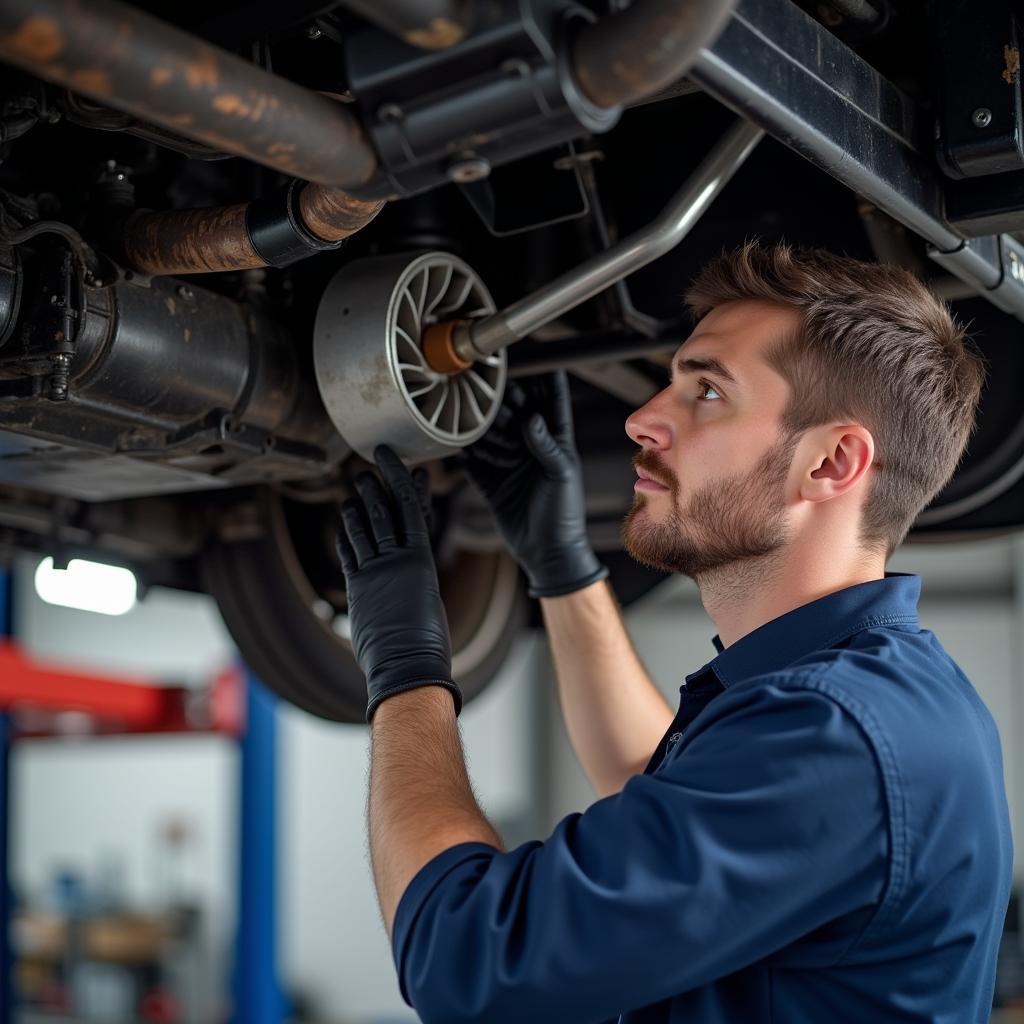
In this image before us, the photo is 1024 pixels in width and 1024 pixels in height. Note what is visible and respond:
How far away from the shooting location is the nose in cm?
129

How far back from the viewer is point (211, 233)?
3.74 feet

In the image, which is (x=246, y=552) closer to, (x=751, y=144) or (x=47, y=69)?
(x=751, y=144)

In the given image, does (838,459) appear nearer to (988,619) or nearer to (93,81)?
(93,81)

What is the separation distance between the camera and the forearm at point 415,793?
105 cm

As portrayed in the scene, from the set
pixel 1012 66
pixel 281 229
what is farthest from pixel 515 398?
pixel 1012 66

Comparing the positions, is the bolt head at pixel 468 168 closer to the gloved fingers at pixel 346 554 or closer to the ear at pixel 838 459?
the ear at pixel 838 459

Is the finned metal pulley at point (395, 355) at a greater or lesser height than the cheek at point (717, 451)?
greater

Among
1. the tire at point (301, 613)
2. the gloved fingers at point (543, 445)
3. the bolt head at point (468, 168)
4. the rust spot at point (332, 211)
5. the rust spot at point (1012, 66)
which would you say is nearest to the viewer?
the bolt head at point (468, 168)

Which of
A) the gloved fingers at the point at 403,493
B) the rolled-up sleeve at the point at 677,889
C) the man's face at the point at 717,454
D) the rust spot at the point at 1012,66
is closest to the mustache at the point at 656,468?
the man's face at the point at 717,454

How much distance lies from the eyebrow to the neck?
A: 18cm

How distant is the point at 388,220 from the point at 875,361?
0.55 m

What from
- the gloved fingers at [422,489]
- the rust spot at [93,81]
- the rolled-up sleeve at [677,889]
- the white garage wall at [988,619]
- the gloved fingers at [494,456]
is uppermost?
the white garage wall at [988,619]

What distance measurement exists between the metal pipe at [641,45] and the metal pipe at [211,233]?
270 millimetres

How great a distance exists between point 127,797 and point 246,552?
8.58m
